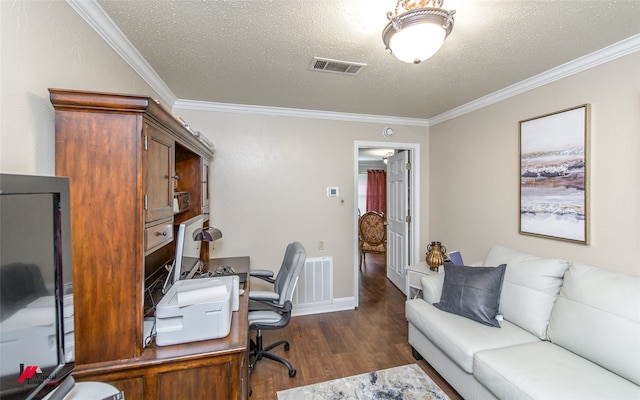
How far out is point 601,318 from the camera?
160 cm

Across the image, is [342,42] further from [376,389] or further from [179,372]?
[376,389]

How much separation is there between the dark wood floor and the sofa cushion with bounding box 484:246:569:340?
75 centimetres

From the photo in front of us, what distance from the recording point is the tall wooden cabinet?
1.17 metres

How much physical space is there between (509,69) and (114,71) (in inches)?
113

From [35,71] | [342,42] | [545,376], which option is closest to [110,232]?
[35,71]

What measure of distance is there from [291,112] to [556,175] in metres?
2.61

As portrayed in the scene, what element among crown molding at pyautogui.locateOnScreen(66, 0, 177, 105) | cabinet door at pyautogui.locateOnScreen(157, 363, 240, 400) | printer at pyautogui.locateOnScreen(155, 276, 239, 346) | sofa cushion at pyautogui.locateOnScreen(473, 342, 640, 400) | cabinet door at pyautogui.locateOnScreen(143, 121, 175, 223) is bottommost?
sofa cushion at pyautogui.locateOnScreen(473, 342, 640, 400)

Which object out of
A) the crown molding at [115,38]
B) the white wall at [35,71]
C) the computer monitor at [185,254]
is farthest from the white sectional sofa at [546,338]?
the crown molding at [115,38]

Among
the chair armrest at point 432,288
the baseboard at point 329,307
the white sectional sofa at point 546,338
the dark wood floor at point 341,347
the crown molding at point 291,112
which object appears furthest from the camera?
the baseboard at point 329,307

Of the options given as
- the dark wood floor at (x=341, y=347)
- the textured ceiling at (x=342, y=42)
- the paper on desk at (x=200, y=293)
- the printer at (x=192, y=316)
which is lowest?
the dark wood floor at (x=341, y=347)

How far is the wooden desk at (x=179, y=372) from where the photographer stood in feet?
4.00

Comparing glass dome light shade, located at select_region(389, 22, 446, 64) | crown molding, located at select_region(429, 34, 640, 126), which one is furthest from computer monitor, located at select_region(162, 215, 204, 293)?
crown molding, located at select_region(429, 34, 640, 126)

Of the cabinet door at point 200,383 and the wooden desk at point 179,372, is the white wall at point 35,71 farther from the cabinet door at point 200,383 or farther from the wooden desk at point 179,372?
the cabinet door at point 200,383

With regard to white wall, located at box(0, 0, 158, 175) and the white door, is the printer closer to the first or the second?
white wall, located at box(0, 0, 158, 175)
